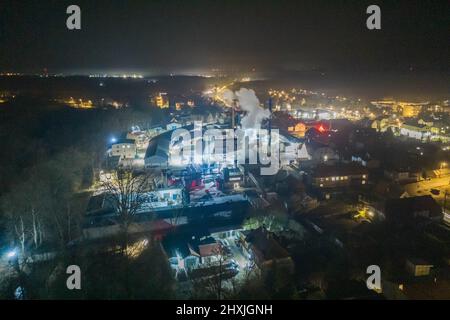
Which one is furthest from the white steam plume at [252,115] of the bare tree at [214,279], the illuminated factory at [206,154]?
the bare tree at [214,279]

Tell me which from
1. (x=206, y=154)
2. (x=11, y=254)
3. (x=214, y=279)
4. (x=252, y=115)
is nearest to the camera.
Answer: (x=214, y=279)

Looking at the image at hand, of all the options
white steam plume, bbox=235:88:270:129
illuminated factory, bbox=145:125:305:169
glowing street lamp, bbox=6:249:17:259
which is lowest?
glowing street lamp, bbox=6:249:17:259

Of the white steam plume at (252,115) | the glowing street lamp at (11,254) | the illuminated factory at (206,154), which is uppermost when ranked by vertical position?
the white steam plume at (252,115)

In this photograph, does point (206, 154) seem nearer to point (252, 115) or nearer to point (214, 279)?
point (252, 115)

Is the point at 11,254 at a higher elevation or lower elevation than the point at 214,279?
lower

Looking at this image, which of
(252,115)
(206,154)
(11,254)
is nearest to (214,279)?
(11,254)

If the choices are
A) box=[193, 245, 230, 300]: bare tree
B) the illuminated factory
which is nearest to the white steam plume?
the illuminated factory

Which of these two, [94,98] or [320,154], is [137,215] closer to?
[320,154]

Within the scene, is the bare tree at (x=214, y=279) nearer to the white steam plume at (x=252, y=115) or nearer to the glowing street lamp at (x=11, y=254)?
the glowing street lamp at (x=11, y=254)

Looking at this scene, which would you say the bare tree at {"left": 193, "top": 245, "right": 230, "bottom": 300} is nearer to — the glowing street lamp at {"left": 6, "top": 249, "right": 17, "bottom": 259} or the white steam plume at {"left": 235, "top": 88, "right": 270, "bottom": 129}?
the glowing street lamp at {"left": 6, "top": 249, "right": 17, "bottom": 259}

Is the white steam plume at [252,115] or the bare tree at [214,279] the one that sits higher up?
the white steam plume at [252,115]

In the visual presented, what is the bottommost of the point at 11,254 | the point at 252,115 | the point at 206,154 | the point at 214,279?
the point at 11,254
